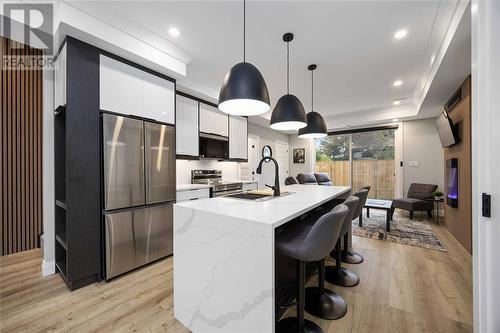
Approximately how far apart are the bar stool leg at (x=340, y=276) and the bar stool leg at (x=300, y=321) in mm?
735

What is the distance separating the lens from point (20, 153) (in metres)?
2.77

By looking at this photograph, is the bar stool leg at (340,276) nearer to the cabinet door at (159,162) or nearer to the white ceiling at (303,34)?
the cabinet door at (159,162)

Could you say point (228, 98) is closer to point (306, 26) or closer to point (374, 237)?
point (306, 26)

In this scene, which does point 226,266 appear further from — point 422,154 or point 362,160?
point 362,160

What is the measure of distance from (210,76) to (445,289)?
3.97 m

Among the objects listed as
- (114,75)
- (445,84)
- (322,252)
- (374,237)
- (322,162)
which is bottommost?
(374,237)

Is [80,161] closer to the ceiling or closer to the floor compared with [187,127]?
closer to the floor

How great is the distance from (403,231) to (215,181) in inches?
143

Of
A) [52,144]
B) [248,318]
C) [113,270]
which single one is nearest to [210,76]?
[52,144]

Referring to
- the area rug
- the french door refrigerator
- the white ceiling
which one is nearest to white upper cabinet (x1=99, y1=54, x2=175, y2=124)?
the french door refrigerator

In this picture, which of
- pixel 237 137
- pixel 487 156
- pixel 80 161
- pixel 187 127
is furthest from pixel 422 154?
pixel 80 161

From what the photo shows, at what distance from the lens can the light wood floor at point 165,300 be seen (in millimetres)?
1580

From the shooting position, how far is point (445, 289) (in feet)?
6.63

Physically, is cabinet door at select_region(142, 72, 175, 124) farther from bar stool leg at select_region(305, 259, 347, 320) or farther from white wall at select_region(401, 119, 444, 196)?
white wall at select_region(401, 119, 444, 196)
